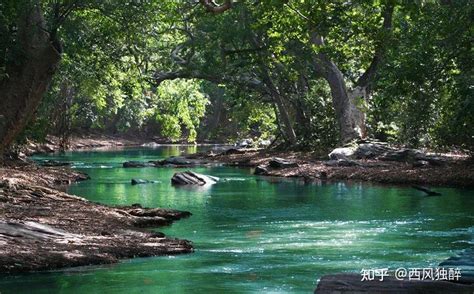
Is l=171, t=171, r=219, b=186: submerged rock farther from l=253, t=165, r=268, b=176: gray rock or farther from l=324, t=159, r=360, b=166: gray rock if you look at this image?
l=324, t=159, r=360, b=166: gray rock

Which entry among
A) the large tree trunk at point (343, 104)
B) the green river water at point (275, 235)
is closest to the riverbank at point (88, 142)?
the large tree trunk at point (343, 104)

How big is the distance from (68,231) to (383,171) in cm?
1746

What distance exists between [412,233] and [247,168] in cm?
2215

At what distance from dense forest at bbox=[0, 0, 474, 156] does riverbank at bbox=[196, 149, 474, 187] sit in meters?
0.90

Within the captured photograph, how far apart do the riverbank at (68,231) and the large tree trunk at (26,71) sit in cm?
183

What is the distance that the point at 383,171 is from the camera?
28.7 meters

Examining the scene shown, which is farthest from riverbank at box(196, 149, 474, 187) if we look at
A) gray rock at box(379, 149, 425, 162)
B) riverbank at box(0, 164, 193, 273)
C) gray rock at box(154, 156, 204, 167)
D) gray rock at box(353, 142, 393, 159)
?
riverbank at box(0, 164, 193, 273)

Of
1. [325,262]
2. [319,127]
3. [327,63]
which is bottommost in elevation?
[325,262]

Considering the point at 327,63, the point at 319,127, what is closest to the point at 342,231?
the point at 327,63

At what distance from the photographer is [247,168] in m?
37.8

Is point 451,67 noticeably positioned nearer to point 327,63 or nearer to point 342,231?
point 342,231

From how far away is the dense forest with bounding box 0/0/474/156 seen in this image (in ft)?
53.8

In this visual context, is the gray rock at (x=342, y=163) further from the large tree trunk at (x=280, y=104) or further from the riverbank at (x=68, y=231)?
the riverbank at (x=68, y=231)

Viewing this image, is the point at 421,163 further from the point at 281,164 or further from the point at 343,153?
the point at 281,164
